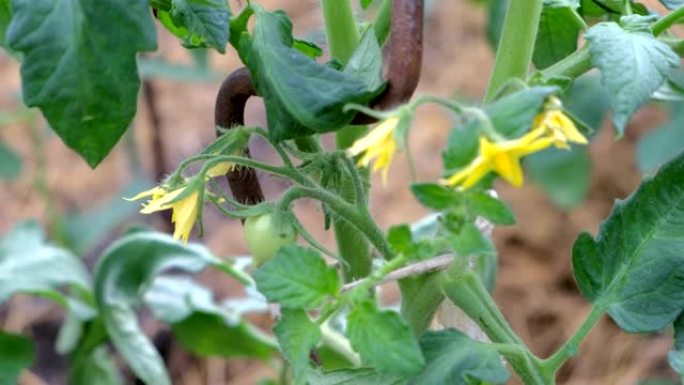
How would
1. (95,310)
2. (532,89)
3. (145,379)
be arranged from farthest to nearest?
(95,310) → (145,379) → (532,89)

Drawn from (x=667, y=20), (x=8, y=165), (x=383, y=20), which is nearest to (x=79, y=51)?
(x=383, y=20)

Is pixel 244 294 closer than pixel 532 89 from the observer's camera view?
No

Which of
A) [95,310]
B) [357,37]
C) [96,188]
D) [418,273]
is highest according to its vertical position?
[357,37]

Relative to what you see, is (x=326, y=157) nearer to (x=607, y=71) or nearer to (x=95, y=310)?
(x=607, y=71)

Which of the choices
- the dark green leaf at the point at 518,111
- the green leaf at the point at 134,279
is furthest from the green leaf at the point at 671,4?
the green leaf at the point at 134,279

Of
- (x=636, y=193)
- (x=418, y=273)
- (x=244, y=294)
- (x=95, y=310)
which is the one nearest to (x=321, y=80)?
(x=418, y=273)

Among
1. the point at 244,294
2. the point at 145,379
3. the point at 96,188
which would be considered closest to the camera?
the point at 145,379

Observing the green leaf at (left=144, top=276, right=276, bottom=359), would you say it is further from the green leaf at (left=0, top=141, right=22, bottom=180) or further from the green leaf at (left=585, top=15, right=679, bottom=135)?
the green leaf at (left=585, top=15, right=679, bottom=135)

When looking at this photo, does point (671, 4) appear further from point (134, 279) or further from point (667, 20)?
point (134, 279)
